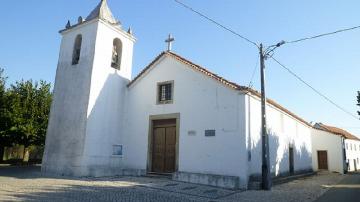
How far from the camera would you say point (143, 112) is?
1734cm

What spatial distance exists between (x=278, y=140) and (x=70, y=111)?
12.7 m

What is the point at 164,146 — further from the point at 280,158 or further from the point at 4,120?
the point at 4,120

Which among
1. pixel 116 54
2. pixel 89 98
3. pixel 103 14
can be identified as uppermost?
pixel 103 14

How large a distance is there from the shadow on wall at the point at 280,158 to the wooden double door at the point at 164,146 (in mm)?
4130

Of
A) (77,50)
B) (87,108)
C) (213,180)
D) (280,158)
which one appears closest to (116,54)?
(77,50)

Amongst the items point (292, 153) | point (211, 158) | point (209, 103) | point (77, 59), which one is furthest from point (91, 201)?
point (292, 153)

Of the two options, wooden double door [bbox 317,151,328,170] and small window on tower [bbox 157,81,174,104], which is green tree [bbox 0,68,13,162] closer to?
small window on tower [bbox 157,81,174,104]

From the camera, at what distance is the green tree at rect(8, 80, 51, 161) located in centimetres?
2253

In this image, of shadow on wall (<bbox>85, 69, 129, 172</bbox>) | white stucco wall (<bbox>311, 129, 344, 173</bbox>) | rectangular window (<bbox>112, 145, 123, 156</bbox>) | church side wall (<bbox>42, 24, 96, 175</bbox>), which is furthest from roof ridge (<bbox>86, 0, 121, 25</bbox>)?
white stucco wall (<bbox>311, 129, 344, 173</bbox>)

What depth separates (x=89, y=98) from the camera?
1586cm

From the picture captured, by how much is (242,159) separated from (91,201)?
7.30m

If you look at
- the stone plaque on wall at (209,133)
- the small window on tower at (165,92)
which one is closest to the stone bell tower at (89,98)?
the small window on tower at (165,92)

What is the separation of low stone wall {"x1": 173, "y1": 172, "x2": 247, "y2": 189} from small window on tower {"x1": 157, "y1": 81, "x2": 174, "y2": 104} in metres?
4.22

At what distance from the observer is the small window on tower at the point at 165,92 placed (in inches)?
656
